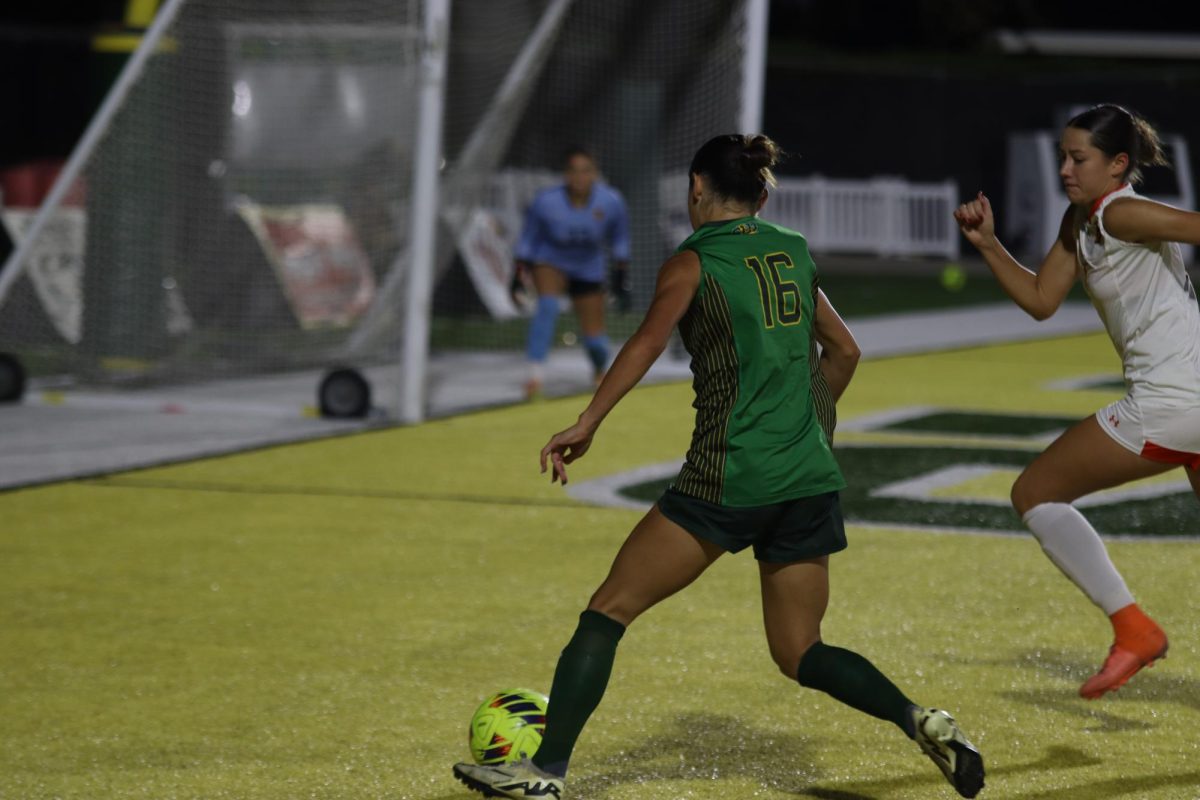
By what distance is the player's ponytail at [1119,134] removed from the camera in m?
5.18

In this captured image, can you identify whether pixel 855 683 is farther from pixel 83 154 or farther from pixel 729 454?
pixel 83 154

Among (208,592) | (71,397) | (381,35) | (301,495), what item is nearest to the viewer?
(208,592)

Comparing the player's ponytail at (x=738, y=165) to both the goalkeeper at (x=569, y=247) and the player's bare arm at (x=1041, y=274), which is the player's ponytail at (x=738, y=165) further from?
the goalkeeper at (x=569, y=247)

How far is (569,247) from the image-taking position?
14.4 metres

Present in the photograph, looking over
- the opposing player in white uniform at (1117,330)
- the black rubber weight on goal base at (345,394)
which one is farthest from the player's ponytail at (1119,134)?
the black rubber weight on goal base at (345,394)

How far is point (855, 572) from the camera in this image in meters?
7.91

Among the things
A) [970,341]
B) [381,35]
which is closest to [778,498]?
[381,35]

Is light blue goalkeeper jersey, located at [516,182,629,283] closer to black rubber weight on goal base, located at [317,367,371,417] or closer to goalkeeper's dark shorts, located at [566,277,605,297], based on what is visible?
goalkeeper's dark shorts, located at [566,277,605,297]

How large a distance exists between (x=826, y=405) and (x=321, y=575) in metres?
3.67

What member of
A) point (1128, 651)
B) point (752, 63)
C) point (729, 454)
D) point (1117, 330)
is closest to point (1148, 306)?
point (1117, 330)

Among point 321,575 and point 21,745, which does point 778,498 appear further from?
point 321,575

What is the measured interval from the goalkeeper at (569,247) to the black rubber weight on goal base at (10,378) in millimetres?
3611

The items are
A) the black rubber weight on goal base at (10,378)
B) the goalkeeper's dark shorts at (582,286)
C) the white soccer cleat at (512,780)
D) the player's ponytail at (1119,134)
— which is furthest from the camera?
the goalkeeper's dark shorts at (582,286)

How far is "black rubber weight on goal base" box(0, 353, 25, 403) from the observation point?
1345cm
